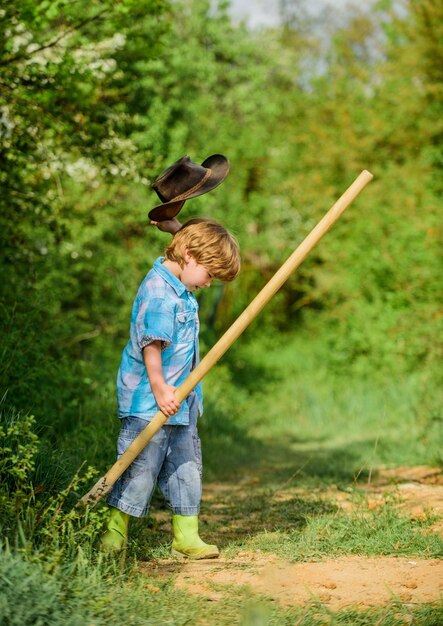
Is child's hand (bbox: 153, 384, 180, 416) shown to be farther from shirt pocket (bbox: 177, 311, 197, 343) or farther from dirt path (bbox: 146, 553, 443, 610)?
dirt path (bbox: 146, 553, 443, 610)

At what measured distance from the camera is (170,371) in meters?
3.90

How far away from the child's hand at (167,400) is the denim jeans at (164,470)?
27 centimetres

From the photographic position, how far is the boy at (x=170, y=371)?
3.82m

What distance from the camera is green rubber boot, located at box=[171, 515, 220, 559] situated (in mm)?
3838

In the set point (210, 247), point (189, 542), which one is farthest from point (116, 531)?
point (210, 247)

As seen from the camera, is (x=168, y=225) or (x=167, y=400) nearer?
(x=167, y=400)

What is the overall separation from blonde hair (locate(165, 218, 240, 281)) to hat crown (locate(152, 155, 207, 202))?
0.58 feet

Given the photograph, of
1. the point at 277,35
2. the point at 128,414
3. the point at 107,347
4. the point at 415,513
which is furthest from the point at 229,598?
the point at 277,35

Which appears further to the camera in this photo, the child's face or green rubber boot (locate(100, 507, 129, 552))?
the child's face

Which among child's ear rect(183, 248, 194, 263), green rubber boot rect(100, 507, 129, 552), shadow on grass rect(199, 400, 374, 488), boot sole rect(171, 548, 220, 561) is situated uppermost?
child's ear rect(183, 248, 194, 263)

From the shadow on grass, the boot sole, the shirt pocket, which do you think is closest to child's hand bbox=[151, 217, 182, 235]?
the shirt pocket

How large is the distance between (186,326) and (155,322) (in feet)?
0.70

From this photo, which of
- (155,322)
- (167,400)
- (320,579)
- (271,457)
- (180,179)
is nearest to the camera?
(320,579)

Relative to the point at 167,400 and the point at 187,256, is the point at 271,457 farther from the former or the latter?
the point at 167,400
